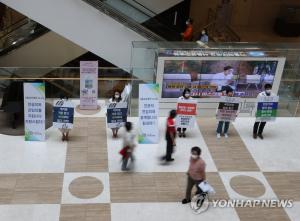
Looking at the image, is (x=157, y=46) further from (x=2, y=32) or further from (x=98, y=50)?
(x=2, y=32)

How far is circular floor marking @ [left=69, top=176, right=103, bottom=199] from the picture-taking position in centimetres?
841

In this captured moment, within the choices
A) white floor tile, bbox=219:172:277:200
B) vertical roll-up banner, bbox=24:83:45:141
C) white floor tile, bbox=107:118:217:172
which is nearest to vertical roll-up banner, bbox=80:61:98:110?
white floor tile, bbox=107:118:217:172

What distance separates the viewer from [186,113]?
10.1 m

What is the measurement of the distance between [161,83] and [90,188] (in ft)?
11.2

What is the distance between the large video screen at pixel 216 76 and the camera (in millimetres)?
10812

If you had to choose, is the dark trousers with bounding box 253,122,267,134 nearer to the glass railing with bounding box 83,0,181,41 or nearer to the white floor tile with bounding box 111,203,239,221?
the white floor tile with bounding box 111,203,239,221

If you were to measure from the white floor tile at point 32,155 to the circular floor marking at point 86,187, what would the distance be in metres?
0.51

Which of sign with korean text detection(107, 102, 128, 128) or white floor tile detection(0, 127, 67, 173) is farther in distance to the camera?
sign with korean text detection(107, 102, 128, 128)

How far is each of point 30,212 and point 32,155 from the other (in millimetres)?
1753

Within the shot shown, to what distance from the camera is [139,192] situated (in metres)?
8.59

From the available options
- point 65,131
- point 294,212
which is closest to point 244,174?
point 294,212

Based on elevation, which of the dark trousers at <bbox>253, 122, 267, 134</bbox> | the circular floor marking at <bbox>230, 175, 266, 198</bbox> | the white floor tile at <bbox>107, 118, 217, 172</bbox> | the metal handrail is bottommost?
the circular floor marking at <bbox>230, 175, 266, 198</bbox>

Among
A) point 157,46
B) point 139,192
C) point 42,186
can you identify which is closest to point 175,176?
point 139,192

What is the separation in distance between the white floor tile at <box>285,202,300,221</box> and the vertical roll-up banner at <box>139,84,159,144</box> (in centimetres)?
318
